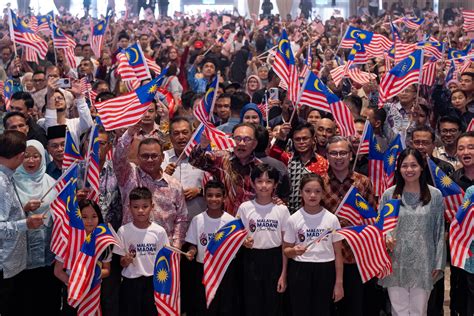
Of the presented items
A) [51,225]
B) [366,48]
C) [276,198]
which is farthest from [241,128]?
[366,48]

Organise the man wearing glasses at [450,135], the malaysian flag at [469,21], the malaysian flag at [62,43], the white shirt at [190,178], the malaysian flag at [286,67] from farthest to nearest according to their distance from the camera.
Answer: the malaysian flag at [469,21]
the malaysian flag at [62,43]
the malaysian flag at [286,67]
the man wearing glasses at [450,135]
the white shirt at [190,178]

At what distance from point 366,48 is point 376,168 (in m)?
5.23

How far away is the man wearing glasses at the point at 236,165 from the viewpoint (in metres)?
6.93

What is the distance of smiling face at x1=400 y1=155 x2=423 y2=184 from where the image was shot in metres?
6.62

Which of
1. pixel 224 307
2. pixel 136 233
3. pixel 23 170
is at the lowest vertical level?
pixel 224 307

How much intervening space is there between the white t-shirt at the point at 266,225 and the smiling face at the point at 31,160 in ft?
5.45

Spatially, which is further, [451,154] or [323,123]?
[451,154]

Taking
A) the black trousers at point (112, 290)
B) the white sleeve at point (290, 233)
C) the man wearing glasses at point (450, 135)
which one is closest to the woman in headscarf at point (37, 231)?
the black trousers at point (112, 290)

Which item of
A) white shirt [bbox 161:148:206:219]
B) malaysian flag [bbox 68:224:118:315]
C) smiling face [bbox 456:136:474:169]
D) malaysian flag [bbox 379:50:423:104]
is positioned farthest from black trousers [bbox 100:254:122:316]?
malaysian flag [bbox 379:50:423:104]

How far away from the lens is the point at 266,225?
21.8ft

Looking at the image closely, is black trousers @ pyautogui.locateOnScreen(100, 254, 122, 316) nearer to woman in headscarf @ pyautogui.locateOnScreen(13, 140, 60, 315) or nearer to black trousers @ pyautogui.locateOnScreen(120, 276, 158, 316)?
black trousers @ pyautogui.locateOnScreen(120, 276, 158, 316)

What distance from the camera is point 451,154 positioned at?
8477 mm

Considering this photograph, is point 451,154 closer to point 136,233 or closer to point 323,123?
point 323,123

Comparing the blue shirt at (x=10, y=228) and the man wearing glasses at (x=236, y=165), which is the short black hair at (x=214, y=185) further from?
the blue shirt at (x=10, y=228)
